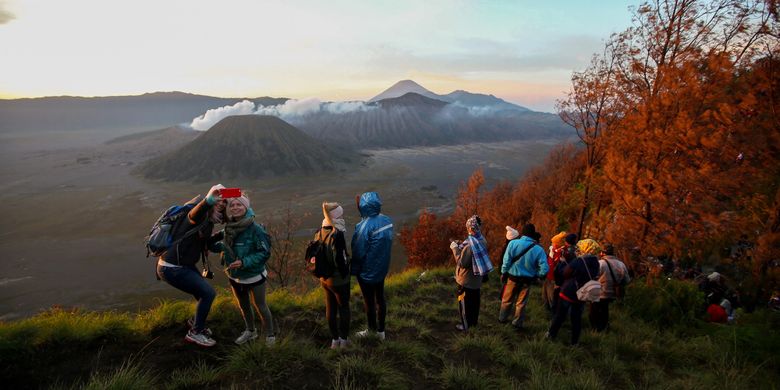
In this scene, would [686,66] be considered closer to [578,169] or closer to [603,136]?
[603,136]

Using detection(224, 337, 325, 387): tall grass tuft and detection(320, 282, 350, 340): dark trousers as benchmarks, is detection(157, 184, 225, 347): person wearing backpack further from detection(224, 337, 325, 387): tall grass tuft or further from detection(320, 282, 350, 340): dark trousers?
detection(320, 282, 350, 340): dark trousers

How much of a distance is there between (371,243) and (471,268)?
180cm

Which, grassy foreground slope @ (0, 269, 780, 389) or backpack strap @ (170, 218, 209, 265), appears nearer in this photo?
grassy foreground slope @ (0, 269, 780, 389)

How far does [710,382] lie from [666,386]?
30.0 inches

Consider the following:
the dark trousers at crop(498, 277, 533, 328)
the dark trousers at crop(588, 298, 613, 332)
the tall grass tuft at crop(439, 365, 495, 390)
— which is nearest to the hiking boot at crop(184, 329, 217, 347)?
the tall grass tuft at crop(439, 365, 495, 390)

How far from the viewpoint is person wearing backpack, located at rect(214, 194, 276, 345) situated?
4035mm

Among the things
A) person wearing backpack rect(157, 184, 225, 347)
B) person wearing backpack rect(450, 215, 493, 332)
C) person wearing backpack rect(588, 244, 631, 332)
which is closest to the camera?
person wearing backpack rect(157, 184, 225, 347)

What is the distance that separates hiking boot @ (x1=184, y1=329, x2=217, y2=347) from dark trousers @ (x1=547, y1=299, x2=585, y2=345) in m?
4.87

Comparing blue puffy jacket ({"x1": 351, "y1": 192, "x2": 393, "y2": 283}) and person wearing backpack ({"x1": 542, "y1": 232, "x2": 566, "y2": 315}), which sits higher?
blue puffy jacket ({"x1": 351, "y1": 192, "x2": 393, "y2": 283})

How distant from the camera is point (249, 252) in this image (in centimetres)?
409

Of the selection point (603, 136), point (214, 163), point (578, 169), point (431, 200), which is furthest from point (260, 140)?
point (603, 136)

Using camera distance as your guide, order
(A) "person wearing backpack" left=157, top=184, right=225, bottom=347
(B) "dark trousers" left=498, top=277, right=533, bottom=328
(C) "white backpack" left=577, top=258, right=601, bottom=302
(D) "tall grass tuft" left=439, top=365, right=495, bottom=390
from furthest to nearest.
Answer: (B) "dark trousers" left=498, top=277, right=533, bottom=328, (C) "white backpack" left=577, top=258, right=601, bottom=302, (A) "person wearing backpack" left=157, top=184, right=225, bottom=347, (D) "tall grass tuft" left=439, top=365, right=495, bottom=390

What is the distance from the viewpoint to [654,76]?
28.0ft

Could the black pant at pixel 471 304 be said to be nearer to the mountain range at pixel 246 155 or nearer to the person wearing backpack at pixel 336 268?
the person wearing backpack at pixel 336 268
